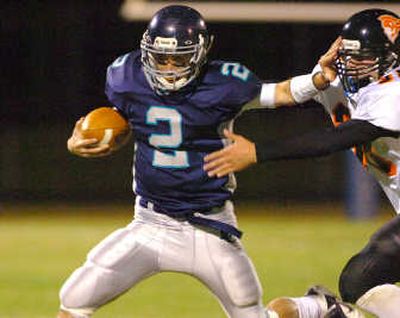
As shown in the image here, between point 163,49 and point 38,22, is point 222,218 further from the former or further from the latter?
point 38,22

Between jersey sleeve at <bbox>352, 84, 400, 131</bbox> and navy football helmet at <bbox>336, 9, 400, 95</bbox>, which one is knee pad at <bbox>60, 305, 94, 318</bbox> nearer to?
jersey sleeve at <bbox>352, 84, 400, 131</bbox>

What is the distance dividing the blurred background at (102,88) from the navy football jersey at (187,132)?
4875 millimetres

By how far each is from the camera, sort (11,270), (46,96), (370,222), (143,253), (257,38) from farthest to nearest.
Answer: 1. (257,38)
2. (46,96)
3. (370,222)
4. (11,270)
5. (143,253)

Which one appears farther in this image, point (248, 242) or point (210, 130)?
point (248, 242)

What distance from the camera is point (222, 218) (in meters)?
4.51

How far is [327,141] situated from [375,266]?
0.56m

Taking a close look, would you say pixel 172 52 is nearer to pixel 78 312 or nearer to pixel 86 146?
pixel 86 146

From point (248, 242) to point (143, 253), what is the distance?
14.4ft

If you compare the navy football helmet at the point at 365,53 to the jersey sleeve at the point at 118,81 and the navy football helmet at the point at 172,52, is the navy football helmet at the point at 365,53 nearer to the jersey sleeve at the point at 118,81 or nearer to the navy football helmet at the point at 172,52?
the navy football helmet at the point at 172,52

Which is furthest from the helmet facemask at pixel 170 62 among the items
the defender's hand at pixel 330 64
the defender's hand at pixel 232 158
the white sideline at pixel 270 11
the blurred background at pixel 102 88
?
the white sideline at pixel 270 11

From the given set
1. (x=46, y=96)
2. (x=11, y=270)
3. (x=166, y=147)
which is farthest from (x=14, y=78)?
(x=166, y=147)

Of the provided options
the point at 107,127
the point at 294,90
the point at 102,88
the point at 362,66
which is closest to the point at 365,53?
the point at 362,66

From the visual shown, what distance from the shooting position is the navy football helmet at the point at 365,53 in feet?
15.0

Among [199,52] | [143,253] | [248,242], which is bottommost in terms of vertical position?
[248,242]
